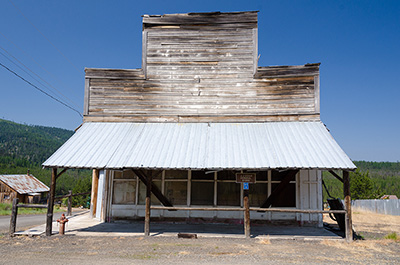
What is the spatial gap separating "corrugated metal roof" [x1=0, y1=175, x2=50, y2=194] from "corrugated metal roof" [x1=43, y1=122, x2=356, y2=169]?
37.2m

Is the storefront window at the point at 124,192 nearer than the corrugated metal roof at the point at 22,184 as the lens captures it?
Yes

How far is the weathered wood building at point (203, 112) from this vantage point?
11.0 m

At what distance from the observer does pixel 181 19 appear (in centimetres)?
1234

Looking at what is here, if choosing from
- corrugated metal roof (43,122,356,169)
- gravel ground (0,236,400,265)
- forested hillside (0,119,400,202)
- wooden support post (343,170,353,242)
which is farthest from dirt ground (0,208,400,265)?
forested hillside (0,119,400,202)

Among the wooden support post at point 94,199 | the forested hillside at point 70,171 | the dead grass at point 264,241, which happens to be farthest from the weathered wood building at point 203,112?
the forested hillside at point 70,171

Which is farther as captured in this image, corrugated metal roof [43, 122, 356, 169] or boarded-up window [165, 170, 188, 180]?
boarded-up window [165, 170, 188, 180]

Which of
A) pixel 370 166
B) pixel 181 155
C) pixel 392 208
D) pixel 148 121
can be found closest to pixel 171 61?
pixel 148 121

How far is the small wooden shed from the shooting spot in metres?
40.6

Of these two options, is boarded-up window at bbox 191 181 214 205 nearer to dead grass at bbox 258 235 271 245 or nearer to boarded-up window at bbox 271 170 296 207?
boarded-up window at bbox 271 170 296 207

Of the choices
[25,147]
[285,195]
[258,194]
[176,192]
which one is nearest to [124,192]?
[176,192]

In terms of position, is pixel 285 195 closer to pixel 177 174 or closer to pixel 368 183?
pixel 177 174

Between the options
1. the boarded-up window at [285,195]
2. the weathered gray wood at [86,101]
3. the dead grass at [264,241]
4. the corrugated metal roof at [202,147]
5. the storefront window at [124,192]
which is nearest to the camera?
the dead grass at [264,241]

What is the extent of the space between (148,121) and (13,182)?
130 feet

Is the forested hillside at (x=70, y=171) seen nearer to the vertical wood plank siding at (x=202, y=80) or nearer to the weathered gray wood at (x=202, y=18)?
the vertical wood plank siding at (x=202, y=80)
